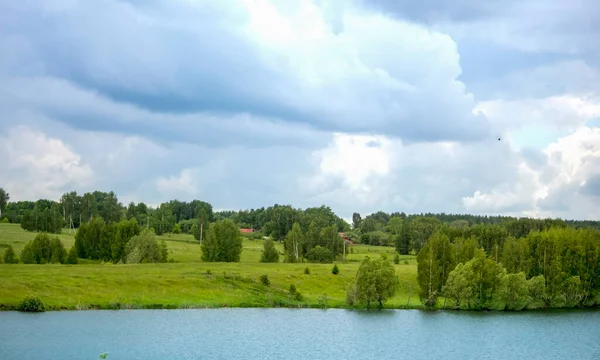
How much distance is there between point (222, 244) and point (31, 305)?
7802 centimetres

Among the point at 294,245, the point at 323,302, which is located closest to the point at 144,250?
the point at 294,245

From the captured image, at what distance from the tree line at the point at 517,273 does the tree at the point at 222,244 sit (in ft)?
174

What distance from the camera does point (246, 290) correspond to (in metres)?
116

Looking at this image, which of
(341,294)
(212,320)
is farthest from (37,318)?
(341,294)

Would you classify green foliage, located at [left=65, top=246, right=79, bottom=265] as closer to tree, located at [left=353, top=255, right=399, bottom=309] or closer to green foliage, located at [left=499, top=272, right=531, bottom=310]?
tree, located at [left=353, top=255, right=399, bottom=309]

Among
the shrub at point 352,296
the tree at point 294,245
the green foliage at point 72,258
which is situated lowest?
the shrub at point 352,296

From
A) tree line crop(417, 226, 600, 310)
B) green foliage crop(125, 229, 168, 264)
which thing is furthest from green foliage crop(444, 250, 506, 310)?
green foliage crop(125, 229, 168, 264)

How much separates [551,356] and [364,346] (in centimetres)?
1992

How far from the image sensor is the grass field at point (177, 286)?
96.4 m

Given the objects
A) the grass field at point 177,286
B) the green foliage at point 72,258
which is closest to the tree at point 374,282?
the grass field at point 177,286

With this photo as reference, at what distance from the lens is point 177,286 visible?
111m

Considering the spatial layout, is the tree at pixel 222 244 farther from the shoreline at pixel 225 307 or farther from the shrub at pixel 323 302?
the shoreline at pixel 225 307

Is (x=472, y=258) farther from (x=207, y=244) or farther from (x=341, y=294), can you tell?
(x=207, y=244)

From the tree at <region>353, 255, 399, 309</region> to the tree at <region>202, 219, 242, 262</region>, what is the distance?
188ft
